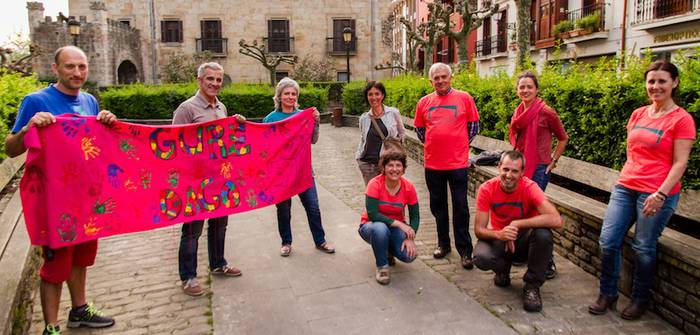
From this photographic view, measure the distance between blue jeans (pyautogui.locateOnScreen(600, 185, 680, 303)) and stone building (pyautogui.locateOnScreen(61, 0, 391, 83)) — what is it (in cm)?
3182

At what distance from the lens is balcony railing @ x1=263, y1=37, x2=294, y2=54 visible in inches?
1347

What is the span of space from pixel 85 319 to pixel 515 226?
3378 millimetres

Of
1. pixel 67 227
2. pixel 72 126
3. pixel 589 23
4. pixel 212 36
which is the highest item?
pixel 212 36

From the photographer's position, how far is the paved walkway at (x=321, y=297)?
12.3 feet

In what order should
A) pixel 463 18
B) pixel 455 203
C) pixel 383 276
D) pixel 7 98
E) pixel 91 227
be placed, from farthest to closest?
pixel 463 18
pixel 7 98
pixel 455 203
pixel 383 276
pixel 91 227

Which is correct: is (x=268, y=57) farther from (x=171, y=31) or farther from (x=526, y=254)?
(x=526, y=254)

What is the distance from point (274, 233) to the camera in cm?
625

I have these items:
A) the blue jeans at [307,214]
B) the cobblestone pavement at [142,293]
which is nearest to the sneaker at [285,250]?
the blue jeans at [307,214]

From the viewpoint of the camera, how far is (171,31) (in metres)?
34.0

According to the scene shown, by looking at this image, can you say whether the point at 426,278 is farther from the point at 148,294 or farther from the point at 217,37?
the point at 217,37

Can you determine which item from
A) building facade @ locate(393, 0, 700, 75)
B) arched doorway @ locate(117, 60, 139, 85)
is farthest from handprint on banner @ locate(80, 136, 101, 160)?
arched doorway @ locate(117, 60, 139, 85)

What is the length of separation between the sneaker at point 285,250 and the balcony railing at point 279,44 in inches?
1195

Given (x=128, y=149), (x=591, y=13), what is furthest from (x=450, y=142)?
(x=591, y=13)

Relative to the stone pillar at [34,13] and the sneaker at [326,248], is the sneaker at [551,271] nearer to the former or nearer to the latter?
the sneaker at [326,248]
